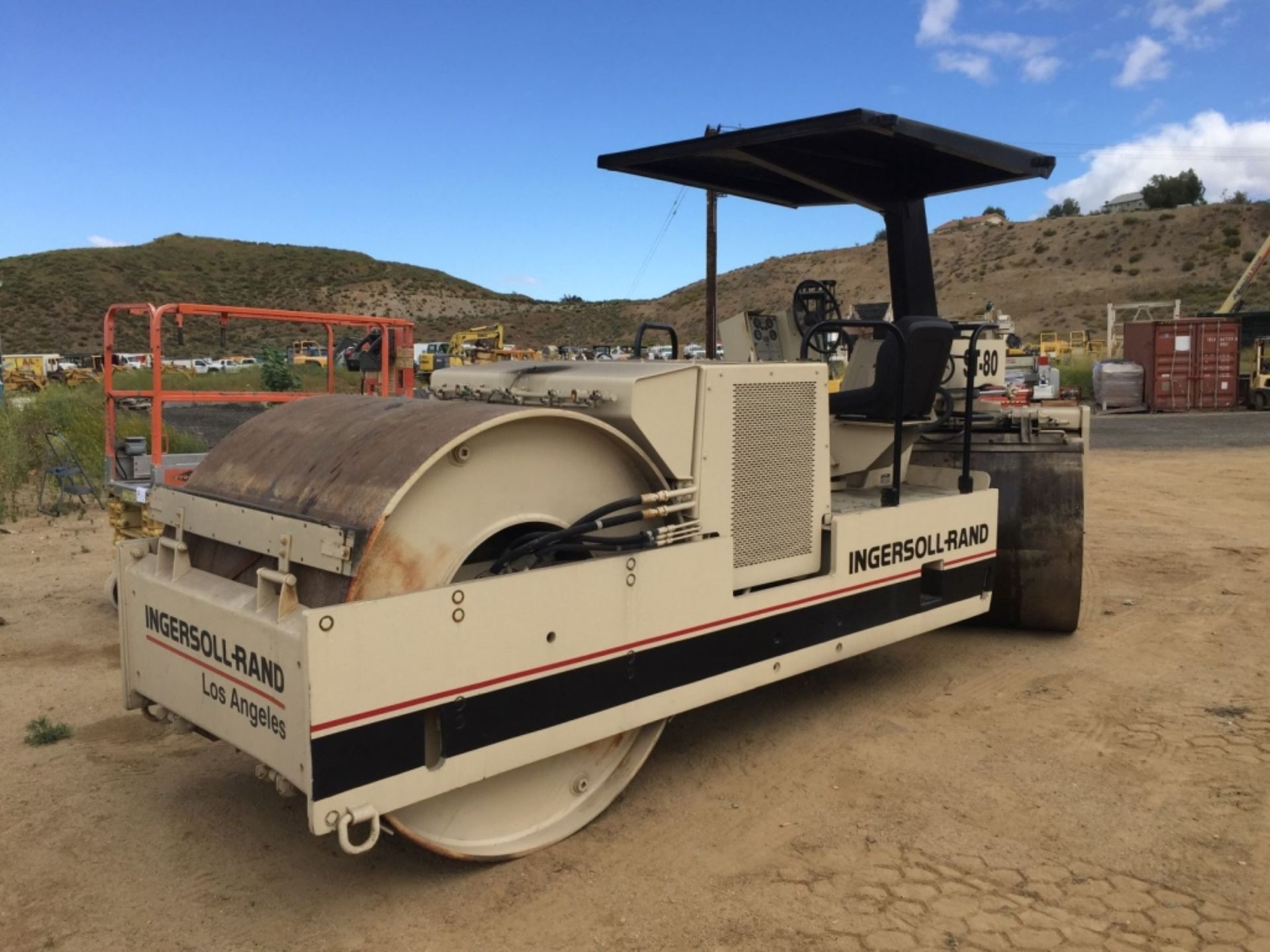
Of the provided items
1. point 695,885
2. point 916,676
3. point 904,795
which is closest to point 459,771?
point 695,885

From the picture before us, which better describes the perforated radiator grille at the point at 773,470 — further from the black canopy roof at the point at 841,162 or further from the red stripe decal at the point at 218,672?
the red stripe decal at the point at 218,672

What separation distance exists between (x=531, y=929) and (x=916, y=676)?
302 centimetres

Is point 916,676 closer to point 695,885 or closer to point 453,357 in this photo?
point 695,885

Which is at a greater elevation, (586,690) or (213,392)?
(213,392)

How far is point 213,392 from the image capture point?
23.2 feet

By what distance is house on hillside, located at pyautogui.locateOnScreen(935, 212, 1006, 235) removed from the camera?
77.6 meters

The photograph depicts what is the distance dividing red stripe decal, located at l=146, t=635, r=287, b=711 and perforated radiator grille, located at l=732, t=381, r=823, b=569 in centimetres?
175

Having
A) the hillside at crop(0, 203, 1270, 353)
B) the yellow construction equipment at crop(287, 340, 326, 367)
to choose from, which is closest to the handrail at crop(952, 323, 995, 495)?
the yellow construction equipment at crop(287, 340, 326, 367)

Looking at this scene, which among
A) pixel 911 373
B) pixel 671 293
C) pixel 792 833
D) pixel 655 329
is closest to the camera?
pixel 792 833

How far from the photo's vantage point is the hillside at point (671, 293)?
5831 centimetres

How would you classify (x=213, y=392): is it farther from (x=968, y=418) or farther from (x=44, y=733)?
(x=968, y=418)

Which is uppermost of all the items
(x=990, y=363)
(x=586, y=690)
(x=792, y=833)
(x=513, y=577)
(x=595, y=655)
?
(x=990, y=363)

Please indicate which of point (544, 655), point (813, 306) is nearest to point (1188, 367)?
point (813, 306)

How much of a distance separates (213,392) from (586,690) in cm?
484
